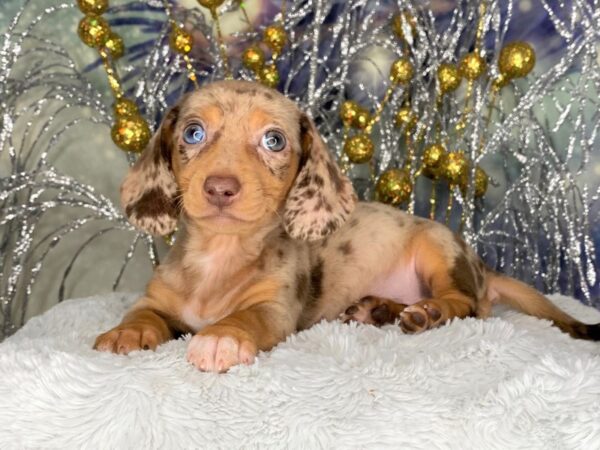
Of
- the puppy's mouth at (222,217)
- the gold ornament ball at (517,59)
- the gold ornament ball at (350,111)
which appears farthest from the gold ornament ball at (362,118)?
the puppy's mouth at (222,217)

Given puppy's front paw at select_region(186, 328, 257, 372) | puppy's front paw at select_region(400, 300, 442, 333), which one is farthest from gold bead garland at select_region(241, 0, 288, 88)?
puppy's front paw at select_region(186, 328, 257, 372)

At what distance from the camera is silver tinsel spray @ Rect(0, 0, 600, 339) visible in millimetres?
3139

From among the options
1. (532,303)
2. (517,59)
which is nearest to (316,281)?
(532,303)

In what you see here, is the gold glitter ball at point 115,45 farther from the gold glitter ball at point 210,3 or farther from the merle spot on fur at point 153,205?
the merle spot on fur at point 153,205

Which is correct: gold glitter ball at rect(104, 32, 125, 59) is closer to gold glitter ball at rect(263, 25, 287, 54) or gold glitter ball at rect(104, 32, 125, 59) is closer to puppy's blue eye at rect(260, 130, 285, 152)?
gold glitter ball at rect(263, 25, 287, 54)

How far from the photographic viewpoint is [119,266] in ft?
11.7

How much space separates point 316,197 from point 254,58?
39.9 inches

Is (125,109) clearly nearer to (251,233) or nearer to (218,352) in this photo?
(251,233)

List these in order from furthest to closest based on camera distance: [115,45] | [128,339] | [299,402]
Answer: [115,45], [128,339], [299,402]

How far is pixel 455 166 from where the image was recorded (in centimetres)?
297

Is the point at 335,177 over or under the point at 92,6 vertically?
under

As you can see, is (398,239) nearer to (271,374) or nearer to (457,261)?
(457,261)

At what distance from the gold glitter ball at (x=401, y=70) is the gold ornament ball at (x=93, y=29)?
3.33 feet

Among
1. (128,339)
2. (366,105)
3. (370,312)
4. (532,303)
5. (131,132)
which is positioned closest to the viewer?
(128,339)
